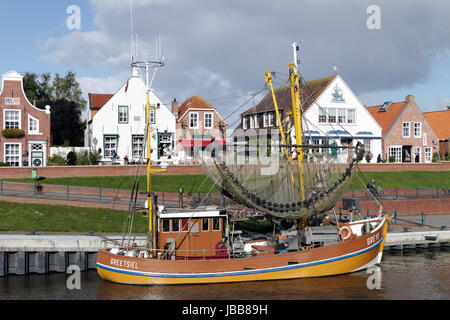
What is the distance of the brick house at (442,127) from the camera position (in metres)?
66.1

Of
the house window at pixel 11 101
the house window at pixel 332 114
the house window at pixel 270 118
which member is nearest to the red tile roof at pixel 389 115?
the house window at pixel 332 114

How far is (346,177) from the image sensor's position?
88.1 ft

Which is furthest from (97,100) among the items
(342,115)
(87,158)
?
(342,115)

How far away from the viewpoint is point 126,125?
171 ft

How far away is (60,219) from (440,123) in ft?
186

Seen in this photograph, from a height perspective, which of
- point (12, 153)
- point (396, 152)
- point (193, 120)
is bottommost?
point (12, 153)

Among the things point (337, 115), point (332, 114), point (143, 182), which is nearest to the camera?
point (143, 182)

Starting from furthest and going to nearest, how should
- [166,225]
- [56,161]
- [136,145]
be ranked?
[136,145] < [56,161] < [166,225]

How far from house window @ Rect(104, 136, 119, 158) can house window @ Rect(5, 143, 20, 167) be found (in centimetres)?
872

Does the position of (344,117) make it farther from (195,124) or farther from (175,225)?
(175,225)

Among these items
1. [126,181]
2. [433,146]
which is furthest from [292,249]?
[433,146]
